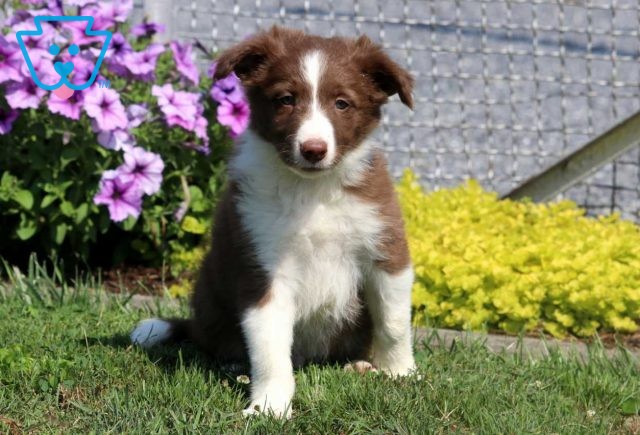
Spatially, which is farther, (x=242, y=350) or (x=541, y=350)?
(x=541, y=350)

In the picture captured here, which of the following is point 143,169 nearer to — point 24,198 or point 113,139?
point 113,139

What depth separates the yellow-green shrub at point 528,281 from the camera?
197 inches

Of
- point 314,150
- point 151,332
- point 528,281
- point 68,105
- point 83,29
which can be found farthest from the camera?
point 83,29

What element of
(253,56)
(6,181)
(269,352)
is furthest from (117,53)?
(269,352)

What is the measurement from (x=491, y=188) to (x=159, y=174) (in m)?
2.95

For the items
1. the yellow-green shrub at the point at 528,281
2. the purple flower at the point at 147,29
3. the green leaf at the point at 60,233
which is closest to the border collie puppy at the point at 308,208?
the yellow-green shrub at the point at 528,281

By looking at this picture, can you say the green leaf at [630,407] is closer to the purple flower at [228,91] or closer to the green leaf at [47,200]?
the purple flower at [228,91]

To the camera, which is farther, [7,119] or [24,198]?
[24,198]

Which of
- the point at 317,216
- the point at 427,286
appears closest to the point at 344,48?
the point at 317,216

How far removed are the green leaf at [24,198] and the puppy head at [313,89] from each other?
1.97m

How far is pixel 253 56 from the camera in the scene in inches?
150

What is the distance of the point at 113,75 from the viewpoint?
576 centimetres

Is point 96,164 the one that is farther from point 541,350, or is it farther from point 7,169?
point 541,350

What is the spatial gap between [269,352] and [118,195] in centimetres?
197
